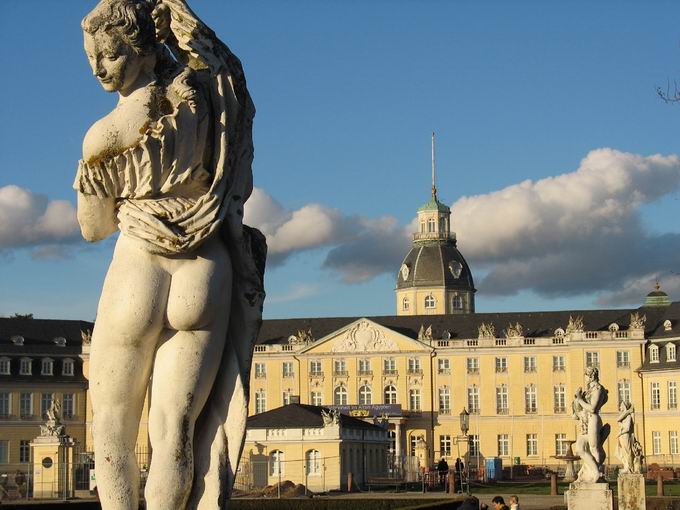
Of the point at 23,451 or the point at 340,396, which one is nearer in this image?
the point at 23,451

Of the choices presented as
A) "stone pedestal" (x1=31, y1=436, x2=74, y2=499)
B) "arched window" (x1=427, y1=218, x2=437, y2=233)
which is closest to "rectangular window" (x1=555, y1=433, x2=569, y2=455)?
"arched window" (x1=427, y1=218, x2=437, y2=233)

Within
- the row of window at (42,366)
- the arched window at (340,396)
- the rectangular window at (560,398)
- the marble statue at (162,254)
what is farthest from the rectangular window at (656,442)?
the marble statue at (162,254)

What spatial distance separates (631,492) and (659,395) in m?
72.8

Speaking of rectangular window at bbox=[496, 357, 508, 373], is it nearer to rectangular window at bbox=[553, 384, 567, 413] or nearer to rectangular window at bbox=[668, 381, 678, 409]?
rectangular window at bbox=[553, 384, 567, 413]

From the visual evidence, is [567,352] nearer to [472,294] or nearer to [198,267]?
[472,294]

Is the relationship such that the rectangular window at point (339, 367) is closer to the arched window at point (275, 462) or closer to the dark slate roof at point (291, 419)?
the dark slate roof at point (291, 419)

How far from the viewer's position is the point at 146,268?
436cm

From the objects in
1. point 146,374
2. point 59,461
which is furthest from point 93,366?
point 59,461

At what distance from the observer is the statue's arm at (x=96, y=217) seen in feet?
14.5

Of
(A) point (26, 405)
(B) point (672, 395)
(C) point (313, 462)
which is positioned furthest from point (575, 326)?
(A) point (26, 405)

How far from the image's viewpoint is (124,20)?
14.4 ft

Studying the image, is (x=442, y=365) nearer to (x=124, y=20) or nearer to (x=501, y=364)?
(x=501, y=364)

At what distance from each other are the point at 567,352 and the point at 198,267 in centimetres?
9507

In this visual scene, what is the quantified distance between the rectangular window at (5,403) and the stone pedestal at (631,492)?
76.3 metres
